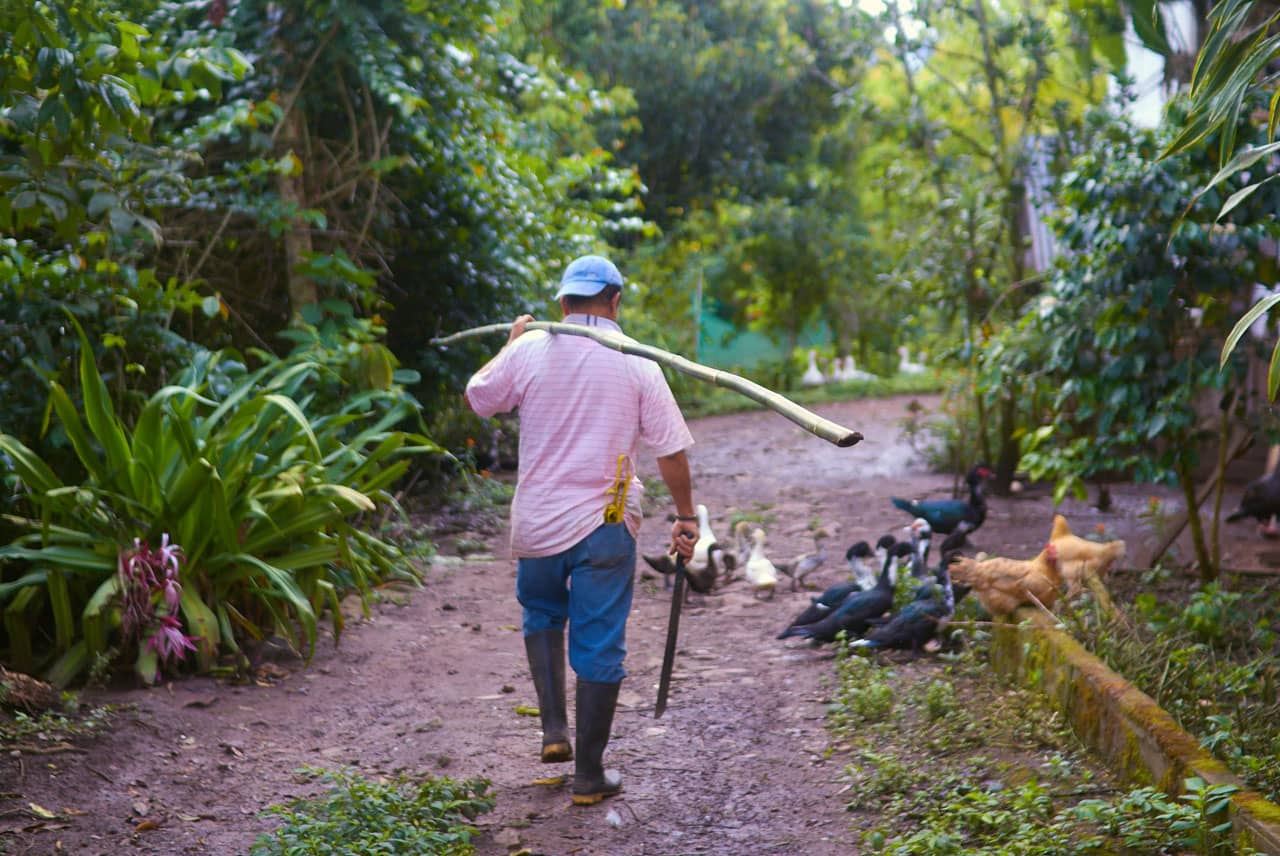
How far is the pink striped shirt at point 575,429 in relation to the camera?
427 centimetres

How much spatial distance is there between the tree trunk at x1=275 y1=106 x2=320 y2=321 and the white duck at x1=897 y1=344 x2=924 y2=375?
699 inches

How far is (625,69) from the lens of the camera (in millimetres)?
18328

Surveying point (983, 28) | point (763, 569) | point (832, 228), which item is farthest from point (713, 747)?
point (832, 228)

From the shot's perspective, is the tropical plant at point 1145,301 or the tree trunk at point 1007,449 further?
the tree trunk at point 1007,449

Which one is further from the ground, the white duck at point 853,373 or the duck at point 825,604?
the white duck at point 853,373

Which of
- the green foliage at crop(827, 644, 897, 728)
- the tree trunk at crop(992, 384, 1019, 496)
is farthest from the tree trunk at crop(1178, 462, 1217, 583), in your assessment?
the tree trunk at crop(992, 384, 1019, 496)

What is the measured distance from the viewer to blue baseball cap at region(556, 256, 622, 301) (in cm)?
439

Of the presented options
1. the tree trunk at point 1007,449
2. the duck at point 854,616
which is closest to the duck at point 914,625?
the duck at point 854,616

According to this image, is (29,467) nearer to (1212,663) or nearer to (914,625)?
(914,625)

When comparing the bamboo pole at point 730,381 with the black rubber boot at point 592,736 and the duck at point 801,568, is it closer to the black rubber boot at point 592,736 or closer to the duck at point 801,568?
the black rubber boot at point 592,736

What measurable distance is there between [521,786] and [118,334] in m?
3.24

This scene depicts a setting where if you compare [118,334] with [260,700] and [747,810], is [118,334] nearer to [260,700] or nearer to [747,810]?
[260,700]

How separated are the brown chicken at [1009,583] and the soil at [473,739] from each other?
2.79 ft

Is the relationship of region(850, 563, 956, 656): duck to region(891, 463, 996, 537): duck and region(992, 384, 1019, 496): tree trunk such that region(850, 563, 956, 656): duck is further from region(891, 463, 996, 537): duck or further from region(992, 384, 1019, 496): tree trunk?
region(992, 384, 1019, 496): tree trunk
